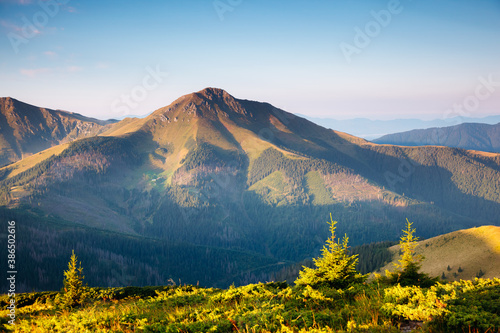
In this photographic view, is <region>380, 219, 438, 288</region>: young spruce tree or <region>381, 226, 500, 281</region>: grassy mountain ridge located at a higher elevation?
<region>380, 219, 438, 288</region>: young spruce tree

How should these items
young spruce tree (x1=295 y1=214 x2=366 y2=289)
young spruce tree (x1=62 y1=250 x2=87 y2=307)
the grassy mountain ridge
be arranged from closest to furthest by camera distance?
young spruce tree (x1=295 y1=214 x2=366 y2=289) → young spruce tree (x1=62 y1=250 x2=87 y2=307) → the grassy mountain ridge

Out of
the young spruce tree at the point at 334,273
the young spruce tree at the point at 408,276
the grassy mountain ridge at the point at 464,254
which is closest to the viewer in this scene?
the young spruce tree at the point at 334,273

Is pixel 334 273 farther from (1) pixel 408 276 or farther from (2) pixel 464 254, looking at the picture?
(2) pixel 464 254

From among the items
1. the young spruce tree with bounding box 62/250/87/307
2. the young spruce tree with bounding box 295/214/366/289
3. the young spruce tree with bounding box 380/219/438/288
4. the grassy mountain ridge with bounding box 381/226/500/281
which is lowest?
the grassy mountain ridge with bounding box 381/226/500/281

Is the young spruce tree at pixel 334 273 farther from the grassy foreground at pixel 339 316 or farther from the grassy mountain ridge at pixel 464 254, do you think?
the grassy mountain ridge at pixel 464 254

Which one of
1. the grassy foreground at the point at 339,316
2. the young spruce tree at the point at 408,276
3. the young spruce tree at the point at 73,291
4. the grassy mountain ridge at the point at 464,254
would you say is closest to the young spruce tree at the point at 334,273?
the grassy foreground at the point at 339,316

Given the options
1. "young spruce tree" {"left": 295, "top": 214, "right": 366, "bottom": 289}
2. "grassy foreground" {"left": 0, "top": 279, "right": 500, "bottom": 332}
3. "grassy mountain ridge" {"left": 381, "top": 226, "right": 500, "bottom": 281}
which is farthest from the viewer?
"grassy mountain ridge" {"left": 381, "top": 226, "right": 500, "bottom": 281}

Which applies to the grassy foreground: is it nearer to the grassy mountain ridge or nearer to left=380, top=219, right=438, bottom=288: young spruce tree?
left=380, top=219, right=438, bottom=288: young spruce tree

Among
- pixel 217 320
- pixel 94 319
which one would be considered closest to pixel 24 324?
pixel 94 319

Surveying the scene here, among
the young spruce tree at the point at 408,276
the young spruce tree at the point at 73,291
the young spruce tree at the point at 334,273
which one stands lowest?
the young spruce tree at the point at 73,291

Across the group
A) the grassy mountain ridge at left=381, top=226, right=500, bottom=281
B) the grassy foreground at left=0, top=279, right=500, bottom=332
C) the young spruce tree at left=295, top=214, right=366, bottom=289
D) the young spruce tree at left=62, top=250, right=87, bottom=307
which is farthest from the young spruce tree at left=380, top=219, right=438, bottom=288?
the grassy mountain ridge at left=381, top=226, right=500, bottom=281

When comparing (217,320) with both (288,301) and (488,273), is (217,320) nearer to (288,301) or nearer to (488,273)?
(288,301)

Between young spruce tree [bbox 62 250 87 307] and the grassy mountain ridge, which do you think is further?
the grassy mountain ridge

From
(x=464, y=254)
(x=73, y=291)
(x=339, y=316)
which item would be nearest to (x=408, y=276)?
(x=339, y=316)
